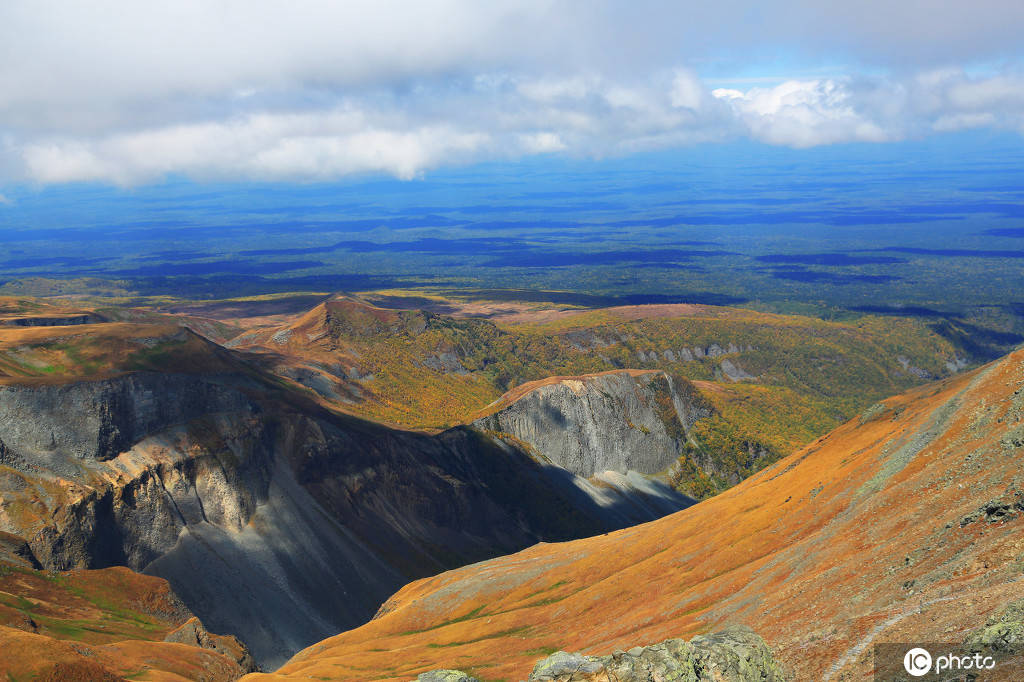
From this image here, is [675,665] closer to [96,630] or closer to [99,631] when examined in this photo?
[99,631]

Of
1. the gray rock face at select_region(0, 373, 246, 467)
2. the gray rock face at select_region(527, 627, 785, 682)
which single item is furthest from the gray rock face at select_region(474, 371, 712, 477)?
the gray rock face at select_region(527, 627, 785, 682)

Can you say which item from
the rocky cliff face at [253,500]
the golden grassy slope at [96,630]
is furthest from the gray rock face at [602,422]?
the golden grassy slope at [96,630]

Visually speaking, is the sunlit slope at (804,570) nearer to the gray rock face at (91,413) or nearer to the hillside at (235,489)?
the hillside at (235,489)

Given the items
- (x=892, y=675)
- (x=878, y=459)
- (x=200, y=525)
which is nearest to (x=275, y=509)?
(x=200, y=525)

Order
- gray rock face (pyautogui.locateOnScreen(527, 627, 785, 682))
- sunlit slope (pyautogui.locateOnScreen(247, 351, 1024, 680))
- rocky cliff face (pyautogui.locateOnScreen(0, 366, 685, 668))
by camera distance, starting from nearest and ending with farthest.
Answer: gray rock face (pyautogui.locateOnScreen(527, 627, 785, 682)) < sunlit slope (pyautogui.locateOnScreen(247, 351, 1024, 680)) < rocky cliff face (pyautogui.locateOnScreen(0, 366, 685, 668))

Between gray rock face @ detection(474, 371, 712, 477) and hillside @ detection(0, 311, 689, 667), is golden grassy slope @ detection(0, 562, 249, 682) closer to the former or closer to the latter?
hillside @ detection(0, 311, 689, 667)

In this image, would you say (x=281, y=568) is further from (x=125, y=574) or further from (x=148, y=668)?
(x=148, y=668)
